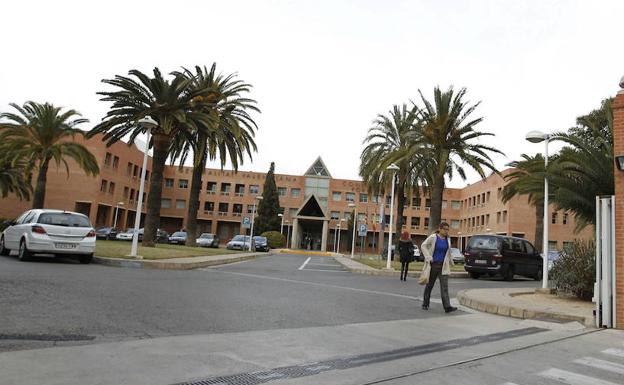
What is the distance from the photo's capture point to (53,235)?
13625 millimetres

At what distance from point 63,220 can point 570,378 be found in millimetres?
13453

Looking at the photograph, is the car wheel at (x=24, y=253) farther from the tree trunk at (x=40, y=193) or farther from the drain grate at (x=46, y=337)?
the tree trunk at (x=40, y=193)

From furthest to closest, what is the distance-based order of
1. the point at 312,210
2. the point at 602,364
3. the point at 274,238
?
the point at 312,210
the point at 274,238
the point at 602,364

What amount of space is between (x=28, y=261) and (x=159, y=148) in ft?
38.3

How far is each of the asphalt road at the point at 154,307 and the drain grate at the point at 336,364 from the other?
158 centimetres

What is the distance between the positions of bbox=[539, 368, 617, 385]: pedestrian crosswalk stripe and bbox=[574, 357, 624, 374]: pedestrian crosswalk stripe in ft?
1.75

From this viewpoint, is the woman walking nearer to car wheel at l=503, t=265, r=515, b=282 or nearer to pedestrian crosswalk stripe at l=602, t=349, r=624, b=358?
pedestrian crosswalk stripe at l=602, t=349, r=624, b=358

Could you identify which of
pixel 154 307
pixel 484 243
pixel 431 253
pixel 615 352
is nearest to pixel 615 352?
pixel 615 352

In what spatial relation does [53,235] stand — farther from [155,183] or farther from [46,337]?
[155,183]

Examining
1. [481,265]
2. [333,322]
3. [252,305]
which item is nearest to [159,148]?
[481,265]

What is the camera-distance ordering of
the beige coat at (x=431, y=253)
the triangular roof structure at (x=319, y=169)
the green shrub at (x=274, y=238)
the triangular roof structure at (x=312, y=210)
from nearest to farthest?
the beige coat at (x=431, y=253)
the green shrub at (x=274, y=238)
the triangular roof structure at (x=312, y=210)
the triangular roof structure at (x=319, y=169)

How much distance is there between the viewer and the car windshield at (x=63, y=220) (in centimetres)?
1378

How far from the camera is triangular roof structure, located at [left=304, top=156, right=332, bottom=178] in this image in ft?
245

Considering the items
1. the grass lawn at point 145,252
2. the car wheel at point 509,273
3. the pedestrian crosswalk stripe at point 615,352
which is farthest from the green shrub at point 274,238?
the pedestrian crosswalk stripe at point 615,352
